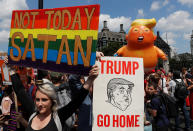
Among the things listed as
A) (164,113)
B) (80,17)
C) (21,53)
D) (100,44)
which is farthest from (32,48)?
(100,44)

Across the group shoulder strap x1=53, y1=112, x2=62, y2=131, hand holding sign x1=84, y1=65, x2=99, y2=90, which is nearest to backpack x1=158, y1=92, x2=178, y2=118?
hand holding sign x1=84, y1=65, x2=99, y2=90

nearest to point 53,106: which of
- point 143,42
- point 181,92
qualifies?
point 181,92

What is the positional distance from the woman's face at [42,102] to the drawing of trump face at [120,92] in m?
0.79

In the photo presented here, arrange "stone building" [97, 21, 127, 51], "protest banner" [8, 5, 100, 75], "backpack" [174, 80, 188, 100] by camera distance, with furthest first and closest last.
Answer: "stone building" [97, 21, 127, 51]
"backpack" [174, 80, 188, 100]
"protest banner" [8, 5, 100, 75]

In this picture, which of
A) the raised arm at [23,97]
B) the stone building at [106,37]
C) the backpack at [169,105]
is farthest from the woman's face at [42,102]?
the stone building at [106,37]

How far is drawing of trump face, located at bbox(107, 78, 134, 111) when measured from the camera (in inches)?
87.7

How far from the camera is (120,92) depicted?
2266 millimetres

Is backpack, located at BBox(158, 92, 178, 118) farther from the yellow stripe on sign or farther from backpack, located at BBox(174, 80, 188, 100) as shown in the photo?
backpack, located at BBox(174, 80, 188, 100)

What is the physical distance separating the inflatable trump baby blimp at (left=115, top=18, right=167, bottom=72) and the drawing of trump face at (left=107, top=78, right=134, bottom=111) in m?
3.57

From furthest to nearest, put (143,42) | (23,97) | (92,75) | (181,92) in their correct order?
(143,42), (181,92), (23,97), (92,75)

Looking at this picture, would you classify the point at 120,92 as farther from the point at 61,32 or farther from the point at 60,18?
the point at 60,18

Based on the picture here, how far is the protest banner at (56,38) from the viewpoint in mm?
2094

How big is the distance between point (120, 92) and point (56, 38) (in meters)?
1.06

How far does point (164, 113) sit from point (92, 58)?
1.78 metres
